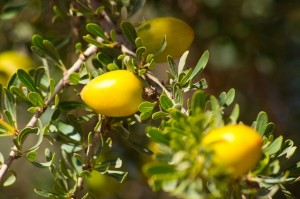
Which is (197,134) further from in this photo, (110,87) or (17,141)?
(17,141)

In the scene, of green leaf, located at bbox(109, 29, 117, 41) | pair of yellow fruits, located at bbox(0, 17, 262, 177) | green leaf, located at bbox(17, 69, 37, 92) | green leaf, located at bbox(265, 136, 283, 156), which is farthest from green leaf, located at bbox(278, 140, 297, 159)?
green leaf, located at bbox(17, 69, 37, 92)

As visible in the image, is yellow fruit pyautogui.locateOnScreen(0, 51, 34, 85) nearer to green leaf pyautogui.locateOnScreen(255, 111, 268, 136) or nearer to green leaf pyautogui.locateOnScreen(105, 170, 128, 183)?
green leaf pyautogui.locateOnScreen(105, 170, 128, 183)

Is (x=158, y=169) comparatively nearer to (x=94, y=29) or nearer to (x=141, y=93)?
(x=141, y=93)

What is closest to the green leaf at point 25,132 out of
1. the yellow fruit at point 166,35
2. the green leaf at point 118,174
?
the green leaf at point 118,174

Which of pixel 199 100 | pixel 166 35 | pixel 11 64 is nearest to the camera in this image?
pixel 199 100

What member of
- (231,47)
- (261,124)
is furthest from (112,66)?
(231,47)

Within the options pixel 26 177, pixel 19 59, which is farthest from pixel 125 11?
pixel 26 177

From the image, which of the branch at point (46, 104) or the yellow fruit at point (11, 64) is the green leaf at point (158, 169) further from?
the yellow fruit at point (11, 64)
